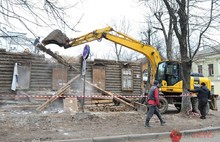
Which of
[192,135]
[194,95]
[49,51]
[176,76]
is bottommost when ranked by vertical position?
[192,135]

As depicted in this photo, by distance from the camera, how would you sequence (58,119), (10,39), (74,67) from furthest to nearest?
(74,67) → (58,119) → (10,39)

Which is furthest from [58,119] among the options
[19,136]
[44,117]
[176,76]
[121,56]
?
[121,56]

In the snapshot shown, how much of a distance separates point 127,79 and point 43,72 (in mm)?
5665

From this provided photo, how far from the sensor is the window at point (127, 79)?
2003 centimetres

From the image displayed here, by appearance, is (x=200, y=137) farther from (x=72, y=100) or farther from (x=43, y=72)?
(x=43, y=72)

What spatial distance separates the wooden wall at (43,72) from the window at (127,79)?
274mm

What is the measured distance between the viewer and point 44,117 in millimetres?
12367

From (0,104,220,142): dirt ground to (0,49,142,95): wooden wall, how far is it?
3.49 m

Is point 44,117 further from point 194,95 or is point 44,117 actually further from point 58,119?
point 194,95

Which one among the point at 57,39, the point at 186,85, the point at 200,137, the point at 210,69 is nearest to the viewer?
the point at 200,137

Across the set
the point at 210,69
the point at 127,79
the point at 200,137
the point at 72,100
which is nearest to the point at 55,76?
the point at 72,100

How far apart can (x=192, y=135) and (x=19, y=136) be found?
580 centimetres

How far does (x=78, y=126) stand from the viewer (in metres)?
10.9

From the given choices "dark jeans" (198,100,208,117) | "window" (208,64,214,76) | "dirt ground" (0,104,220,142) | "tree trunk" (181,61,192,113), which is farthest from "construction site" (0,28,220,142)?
"window" (208,64,214,76)
